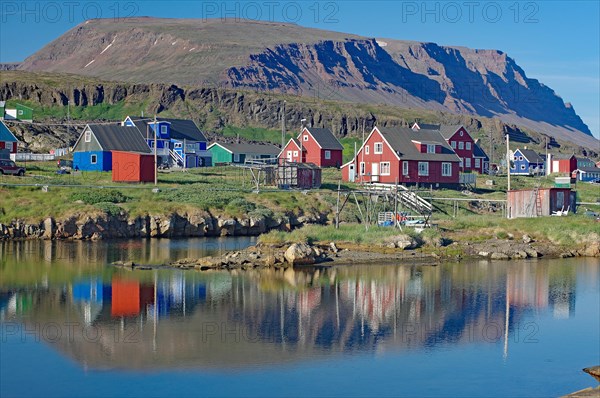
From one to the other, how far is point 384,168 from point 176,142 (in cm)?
2584

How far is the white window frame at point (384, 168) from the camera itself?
252 feet

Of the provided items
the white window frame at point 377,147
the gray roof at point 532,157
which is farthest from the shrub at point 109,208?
the gray roof at point 532,157

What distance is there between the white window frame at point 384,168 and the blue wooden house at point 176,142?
2264 cm

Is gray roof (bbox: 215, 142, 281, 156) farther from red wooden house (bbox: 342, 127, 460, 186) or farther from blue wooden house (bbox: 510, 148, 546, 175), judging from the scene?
blue wooden house (bbox: 510, 148, 546, 175)

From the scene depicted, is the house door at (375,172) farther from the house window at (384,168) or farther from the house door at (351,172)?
the house door at (351,172)

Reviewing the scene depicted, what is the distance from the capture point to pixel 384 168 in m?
77.3

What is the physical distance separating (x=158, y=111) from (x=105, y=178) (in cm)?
7548

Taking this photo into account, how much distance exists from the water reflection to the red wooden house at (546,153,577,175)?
3030 inches

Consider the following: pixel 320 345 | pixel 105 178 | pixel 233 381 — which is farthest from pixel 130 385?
pixel 105 178

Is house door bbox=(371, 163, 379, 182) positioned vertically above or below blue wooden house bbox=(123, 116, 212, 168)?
below

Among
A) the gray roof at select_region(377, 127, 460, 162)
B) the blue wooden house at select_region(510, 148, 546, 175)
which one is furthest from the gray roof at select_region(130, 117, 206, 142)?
the blue wooden house at select_region(510, 148, 546, 175)

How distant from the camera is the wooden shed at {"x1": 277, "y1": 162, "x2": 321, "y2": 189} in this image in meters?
71.0

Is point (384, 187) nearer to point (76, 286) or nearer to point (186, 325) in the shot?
point (76, 286)

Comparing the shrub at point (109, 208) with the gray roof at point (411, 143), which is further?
the gray roof at point (411, 143)
